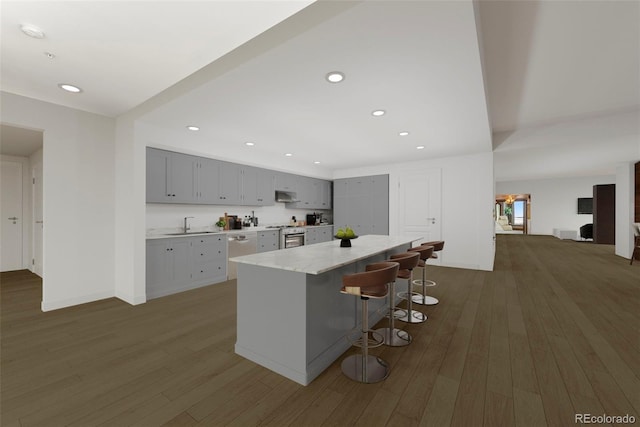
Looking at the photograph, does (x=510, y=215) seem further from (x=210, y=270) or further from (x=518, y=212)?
(x=210, y=270)

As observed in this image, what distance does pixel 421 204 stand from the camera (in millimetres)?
6441

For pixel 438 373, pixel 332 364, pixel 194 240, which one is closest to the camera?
pixel 438 373

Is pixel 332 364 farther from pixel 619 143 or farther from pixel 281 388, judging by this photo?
pixel 619 143

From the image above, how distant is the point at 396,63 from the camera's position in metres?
2.27

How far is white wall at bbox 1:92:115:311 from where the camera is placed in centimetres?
344

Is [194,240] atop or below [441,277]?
atop

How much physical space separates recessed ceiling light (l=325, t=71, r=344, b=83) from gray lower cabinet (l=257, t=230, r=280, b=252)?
12.0ft

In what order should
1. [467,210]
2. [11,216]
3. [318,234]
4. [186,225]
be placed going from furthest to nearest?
1. [318,234]
2. [467,210]
3. [11,216]
4. [186,225]

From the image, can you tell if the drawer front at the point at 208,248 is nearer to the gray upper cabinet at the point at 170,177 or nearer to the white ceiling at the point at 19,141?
the gray upper cabinet at the point at 170,177

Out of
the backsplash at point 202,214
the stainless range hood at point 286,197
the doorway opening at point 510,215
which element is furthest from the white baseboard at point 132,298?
the doorway opening at point 510,215

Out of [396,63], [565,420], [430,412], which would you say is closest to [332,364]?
[430,412]

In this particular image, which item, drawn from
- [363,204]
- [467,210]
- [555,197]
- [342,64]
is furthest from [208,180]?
[555,197]

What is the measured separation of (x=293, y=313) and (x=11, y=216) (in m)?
7.21

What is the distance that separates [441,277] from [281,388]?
4.12 m
